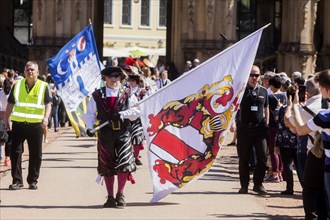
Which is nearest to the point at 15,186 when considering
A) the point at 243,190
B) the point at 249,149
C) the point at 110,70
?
the point at 110,70

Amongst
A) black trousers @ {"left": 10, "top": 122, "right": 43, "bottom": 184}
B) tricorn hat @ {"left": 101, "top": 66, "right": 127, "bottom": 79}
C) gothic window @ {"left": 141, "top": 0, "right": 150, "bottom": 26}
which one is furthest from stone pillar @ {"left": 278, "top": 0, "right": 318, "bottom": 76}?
gothic window @ {"left": 141, "top": 0, "right": 150, "bottom": 26}

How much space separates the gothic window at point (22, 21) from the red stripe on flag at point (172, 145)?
117ft

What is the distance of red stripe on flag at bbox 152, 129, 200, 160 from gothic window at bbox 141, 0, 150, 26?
5779 centimetres

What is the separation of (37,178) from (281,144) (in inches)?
141

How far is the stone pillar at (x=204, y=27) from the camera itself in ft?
127

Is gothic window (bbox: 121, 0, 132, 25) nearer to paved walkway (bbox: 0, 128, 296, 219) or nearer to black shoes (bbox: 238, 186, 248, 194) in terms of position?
paved walkway (bbox: 0, 128, 296, 219)

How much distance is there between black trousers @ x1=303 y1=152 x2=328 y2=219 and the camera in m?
11.9

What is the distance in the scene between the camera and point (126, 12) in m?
71.1

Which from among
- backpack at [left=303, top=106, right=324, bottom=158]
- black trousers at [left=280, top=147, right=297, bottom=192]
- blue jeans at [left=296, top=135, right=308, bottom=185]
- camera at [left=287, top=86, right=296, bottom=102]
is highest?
camera at [left=287, top=86, right=296, bottom=102]

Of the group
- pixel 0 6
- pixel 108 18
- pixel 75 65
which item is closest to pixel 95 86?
pixel 75 65

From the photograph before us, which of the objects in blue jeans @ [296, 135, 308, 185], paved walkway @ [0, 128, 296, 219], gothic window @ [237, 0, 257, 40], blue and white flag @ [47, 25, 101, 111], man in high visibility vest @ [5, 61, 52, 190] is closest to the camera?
paved walkway @ [0, 128, 296, 219]

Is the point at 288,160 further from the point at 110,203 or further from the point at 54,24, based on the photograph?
the point at 54,24

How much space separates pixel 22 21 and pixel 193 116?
36.2 m

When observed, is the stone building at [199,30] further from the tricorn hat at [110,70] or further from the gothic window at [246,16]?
the tricorn hat at [110,70]
